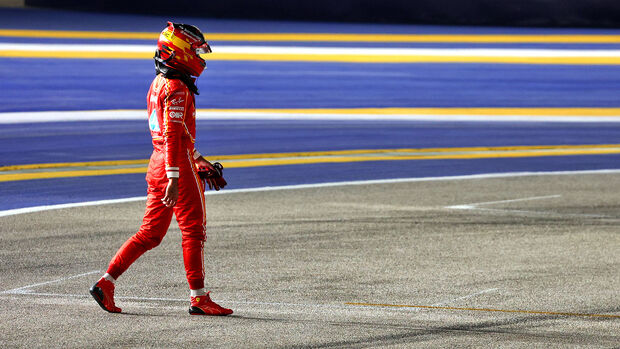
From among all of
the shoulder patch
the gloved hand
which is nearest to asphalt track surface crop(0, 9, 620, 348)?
the gloved hand

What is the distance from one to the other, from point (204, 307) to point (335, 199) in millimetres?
6516

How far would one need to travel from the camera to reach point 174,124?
679 centimetres

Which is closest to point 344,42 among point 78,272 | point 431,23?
point 431,23

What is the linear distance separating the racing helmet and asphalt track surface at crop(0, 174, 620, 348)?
154 centimetres

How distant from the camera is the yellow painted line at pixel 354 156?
16047mm

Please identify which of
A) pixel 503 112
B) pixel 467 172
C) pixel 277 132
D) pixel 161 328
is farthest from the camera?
pixel 503 112

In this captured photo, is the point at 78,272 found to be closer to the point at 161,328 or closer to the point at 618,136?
the point at 161,328

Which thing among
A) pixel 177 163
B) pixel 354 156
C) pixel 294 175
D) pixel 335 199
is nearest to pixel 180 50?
pixel 177 163

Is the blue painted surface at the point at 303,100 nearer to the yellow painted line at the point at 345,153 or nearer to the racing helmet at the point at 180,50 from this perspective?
the yellow painted line at the point at 345,153

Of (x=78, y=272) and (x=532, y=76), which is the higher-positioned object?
(x=532, y=76)

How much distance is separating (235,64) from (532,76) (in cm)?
671

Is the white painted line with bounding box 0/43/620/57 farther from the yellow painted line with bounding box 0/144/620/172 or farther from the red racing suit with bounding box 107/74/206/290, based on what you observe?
the red racing suit with bounding box 107/74/206/290

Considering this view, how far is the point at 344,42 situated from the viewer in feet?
86.7

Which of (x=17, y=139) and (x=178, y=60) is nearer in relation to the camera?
(x=178, y=60)
